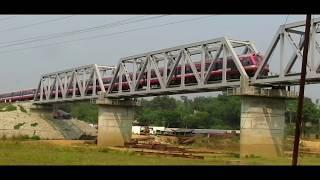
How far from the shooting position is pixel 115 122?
9869 cm

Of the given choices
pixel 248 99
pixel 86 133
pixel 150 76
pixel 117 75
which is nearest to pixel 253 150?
pixel 248 99

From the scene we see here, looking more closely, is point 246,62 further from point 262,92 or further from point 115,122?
point 115,122

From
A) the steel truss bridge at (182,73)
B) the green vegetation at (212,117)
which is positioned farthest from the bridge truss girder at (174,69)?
the green vegetation at (212,117)

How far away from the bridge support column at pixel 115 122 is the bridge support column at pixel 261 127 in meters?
35.3

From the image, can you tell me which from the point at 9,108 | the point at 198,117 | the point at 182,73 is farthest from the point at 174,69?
the point at 198,117

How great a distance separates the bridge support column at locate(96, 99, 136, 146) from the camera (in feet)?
321

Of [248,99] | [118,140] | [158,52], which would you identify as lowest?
[118,140]

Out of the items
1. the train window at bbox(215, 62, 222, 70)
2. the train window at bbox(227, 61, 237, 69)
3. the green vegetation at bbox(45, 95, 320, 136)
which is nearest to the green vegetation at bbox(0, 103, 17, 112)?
the green vegetation at bbox(45, 95, 320, 136)

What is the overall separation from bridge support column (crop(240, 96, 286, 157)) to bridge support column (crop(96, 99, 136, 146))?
35.3 metres

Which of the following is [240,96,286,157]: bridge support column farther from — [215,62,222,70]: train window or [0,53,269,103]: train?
[215,62,222,70]: train window
